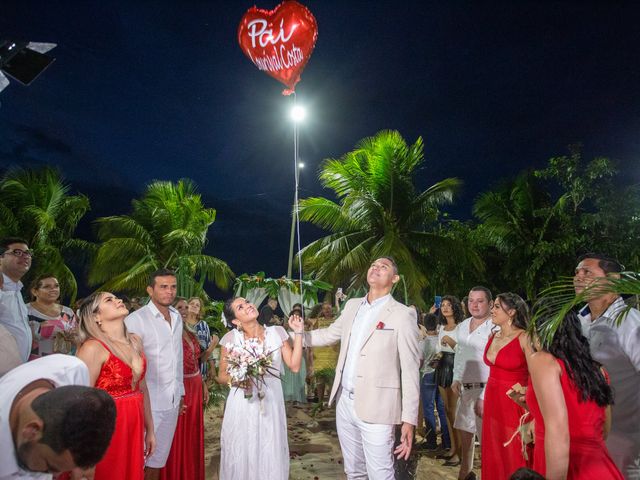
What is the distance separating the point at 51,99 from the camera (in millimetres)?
40938

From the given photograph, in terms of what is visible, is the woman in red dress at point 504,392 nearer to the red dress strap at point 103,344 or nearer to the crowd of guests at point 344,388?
the crowd of guests at point 344,388

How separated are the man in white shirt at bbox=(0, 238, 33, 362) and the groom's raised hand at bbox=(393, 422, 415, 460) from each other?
379 centimetres

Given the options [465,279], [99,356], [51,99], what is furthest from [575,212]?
[51,99]

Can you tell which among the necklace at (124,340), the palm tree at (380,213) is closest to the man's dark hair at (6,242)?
the necklace at (124,340)

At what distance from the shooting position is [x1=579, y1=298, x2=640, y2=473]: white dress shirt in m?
3.41

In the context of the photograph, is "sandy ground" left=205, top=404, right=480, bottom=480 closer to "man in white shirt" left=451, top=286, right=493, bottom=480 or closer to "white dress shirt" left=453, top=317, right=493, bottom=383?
"man in white shirt" left=451, top=286, right=493, bottom=480

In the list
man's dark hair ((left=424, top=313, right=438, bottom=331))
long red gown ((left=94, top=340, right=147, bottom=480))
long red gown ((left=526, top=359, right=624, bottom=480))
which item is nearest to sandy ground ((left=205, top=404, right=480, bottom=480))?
man's dark hair ((left=424, top=313, right=438, bottom=331))

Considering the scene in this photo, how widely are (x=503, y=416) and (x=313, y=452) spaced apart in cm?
361

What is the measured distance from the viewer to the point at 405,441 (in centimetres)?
368

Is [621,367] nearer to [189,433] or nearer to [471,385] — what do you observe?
[471,385]

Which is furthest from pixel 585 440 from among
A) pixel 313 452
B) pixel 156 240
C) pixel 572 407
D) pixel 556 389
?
pixel 156 240

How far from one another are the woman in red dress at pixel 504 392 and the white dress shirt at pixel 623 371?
64 cm

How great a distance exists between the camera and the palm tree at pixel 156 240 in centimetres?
2191

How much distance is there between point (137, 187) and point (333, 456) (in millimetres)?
60480
